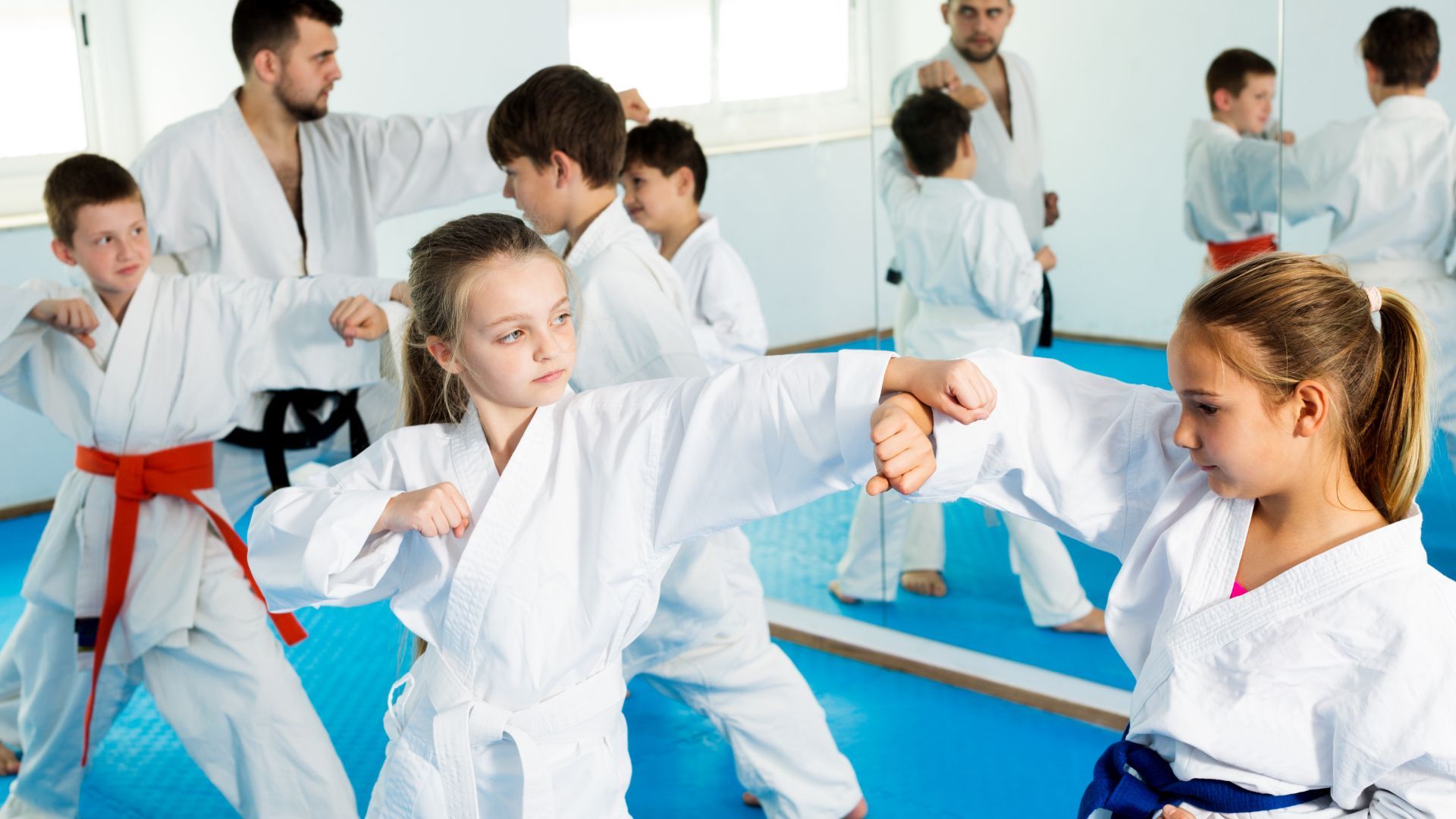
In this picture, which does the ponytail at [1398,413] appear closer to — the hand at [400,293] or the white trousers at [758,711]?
the white trousers at [758,711]

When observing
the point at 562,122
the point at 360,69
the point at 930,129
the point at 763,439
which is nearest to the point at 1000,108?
the point at 930,129

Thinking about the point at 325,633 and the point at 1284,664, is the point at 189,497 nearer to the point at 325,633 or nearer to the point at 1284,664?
the point at 325,633

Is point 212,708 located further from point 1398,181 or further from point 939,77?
point 1398,181

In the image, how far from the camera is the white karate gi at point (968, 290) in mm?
2908

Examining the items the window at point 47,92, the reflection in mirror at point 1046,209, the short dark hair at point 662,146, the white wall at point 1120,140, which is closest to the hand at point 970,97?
the reflection in mirror at point 1046,209

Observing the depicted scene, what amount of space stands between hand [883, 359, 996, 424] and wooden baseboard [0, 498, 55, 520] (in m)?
4.47

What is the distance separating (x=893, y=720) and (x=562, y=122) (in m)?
1.52

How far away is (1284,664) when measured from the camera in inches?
51.9

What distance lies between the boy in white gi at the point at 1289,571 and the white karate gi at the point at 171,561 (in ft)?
5.04

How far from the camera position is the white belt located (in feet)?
5.25

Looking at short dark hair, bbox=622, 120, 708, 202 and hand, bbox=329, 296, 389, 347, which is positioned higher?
short dark hair, bbox=622, 120, 708, 202

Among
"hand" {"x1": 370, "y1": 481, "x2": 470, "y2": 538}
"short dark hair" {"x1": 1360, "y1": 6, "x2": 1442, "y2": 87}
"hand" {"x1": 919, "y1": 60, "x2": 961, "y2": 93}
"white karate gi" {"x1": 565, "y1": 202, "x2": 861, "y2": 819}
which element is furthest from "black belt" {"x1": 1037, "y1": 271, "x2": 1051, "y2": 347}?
"hand" {"x1": 370, "y1": 481, "x2": 470, "y2": 538}

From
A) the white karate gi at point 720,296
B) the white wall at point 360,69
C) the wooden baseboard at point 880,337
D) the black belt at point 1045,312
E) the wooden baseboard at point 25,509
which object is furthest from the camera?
the wooden baseboard at point 25,509

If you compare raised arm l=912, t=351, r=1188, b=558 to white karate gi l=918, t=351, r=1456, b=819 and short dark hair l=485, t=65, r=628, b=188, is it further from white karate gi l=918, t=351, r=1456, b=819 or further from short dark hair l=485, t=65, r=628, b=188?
short dark hair l=485, t=65, r=628, b=188
